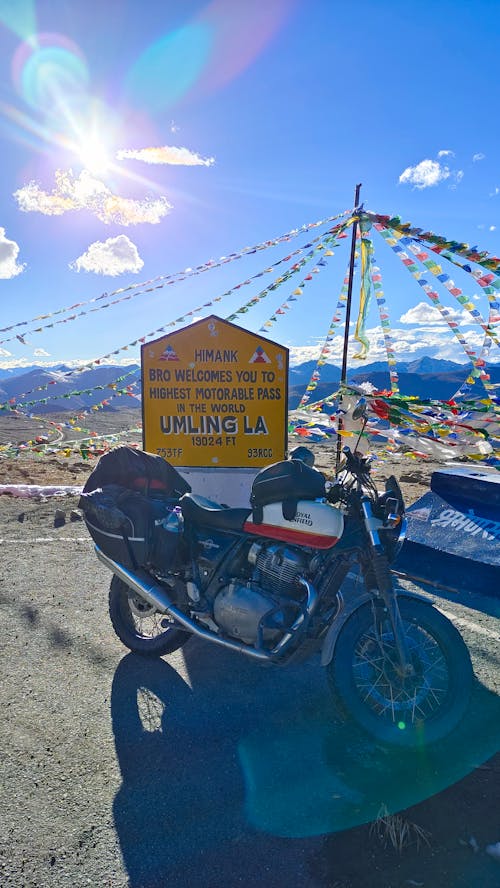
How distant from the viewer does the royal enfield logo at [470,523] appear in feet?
→ 16.5

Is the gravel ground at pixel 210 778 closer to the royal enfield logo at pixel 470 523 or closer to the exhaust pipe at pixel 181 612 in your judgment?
the exhaust pipe at pixel 181 612

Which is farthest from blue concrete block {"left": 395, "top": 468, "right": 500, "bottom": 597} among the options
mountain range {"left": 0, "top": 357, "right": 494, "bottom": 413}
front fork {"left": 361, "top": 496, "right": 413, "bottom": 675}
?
mountain range {"left": 0, "top": 357, "right": 494, "bottom": 413}

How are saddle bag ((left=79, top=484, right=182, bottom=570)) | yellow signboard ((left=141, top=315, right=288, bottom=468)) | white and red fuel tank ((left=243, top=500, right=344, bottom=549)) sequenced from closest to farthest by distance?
A: white and red fuel tank ((left=243, top=500, right=344, bottom=549)) < saddle bag ((left=79, top=484, right=182, bottom=570)) < yellow signboard ((left=141, top=315, right=288, bottom=468))

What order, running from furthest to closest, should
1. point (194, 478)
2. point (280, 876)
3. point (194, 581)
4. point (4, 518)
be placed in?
point (4, 518) < point (194, 478) < point (194, 581) < point (280, 876)

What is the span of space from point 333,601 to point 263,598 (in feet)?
1.37

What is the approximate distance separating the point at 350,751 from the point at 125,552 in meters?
1.82

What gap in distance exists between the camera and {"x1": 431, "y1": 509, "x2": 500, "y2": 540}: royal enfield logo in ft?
16.5

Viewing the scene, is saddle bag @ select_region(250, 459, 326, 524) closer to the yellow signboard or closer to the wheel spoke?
the wheel spoke

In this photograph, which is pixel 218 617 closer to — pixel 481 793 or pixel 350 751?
pixel 350 751

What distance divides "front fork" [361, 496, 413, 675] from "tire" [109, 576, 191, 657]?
1.58m

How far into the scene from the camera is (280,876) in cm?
217

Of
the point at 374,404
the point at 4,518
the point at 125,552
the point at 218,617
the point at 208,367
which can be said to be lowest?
the point at 4,518

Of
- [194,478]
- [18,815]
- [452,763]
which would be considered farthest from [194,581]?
[194,478]

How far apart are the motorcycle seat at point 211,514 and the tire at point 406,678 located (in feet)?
2.87
